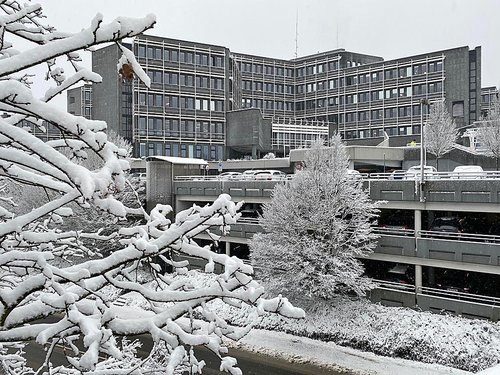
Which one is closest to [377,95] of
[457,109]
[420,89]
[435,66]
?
[420,89]

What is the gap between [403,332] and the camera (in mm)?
23703

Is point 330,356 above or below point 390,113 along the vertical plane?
below

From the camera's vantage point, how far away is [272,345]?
82.0 feet

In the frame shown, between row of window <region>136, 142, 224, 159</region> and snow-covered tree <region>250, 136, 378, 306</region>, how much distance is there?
30.1 meters

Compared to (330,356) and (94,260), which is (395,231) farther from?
(94,260)

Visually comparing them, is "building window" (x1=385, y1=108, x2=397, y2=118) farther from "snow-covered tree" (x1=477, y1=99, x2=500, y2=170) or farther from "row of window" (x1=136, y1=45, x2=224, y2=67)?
"row of window" (x1=136, y1=45, x2=224, y2=67)

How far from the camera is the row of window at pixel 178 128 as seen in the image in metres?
54.5

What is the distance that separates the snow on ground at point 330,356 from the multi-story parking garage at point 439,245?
4.33 m

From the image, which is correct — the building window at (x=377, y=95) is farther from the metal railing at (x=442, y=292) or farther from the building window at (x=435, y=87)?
the metal railing at (x=442, y=292)

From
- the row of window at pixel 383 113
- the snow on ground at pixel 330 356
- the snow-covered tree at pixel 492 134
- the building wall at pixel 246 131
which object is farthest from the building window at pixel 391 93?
the snow on ground at pixel 330 356

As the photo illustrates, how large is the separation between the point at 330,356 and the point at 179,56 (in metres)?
39.4

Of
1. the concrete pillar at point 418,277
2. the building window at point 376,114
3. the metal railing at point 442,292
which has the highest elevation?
the building window at point 376,114

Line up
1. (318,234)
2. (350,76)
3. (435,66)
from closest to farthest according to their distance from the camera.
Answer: (318,234)
(435,66)
(350,76)

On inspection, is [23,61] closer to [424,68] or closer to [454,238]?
[454,238]
